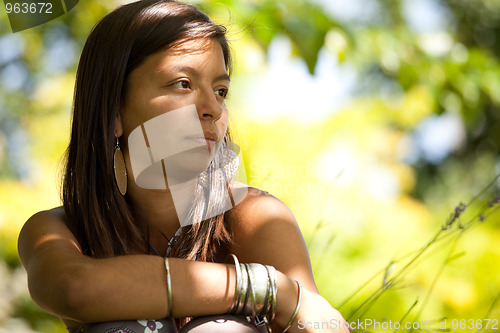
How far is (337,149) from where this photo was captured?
467 cm

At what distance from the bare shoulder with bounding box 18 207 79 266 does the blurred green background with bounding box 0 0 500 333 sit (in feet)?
1.72

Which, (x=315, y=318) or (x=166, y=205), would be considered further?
(x=166, y=205)

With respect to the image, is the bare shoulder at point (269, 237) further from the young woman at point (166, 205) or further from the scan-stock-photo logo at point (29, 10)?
the scan-stock-photo logo at point (29, 10)

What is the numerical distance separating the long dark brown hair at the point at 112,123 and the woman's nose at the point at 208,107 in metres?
0.17

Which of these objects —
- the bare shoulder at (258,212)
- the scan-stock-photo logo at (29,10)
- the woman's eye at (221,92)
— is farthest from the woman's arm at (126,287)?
the scan-stock-photo logo at (29,10)

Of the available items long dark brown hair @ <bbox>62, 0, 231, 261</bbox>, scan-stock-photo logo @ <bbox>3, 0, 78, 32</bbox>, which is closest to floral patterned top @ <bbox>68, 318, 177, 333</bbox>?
long dark brown hair @ <bbox>62, 0, 231, 261</bbox>

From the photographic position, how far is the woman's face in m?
1.54

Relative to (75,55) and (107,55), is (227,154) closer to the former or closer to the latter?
(107,55)

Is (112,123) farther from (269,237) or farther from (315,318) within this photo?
(315,318)

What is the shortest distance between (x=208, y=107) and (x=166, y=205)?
0.34 meters

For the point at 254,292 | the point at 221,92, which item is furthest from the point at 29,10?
the point at 254,292

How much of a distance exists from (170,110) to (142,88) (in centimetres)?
12

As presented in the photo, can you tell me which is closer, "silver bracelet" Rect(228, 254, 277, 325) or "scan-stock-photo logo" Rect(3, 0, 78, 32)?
"silver bracelet" Rect(228, 254, 277, 325)

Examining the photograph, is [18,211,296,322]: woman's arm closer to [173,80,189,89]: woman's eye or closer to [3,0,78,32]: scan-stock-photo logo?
[173,80,189,89]: woman's eye
